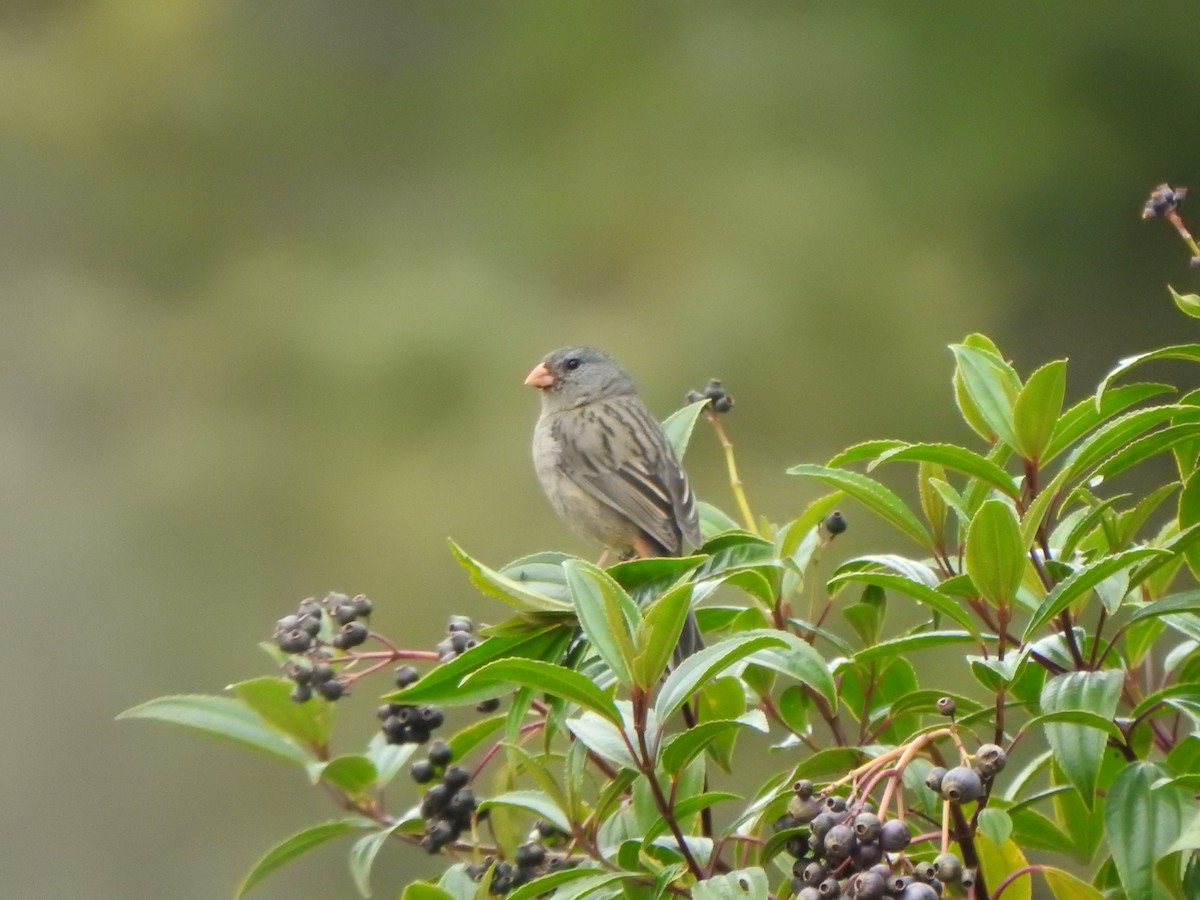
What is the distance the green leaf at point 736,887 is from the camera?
81 cm

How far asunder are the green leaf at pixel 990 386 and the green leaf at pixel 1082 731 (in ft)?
0.72

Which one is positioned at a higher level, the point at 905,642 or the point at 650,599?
the point at 650,599

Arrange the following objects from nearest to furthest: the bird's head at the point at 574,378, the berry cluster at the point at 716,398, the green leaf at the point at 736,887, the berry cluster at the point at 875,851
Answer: the berry cluster at the point at 875,851 → the green leaf at the point at 736,887 → the berry cluster at the point at 716,398 → the bird's head at the point at 574,378

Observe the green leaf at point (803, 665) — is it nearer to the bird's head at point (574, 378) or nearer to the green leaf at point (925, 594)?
the green leaf at point (925, 594)

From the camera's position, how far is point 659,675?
90 cm

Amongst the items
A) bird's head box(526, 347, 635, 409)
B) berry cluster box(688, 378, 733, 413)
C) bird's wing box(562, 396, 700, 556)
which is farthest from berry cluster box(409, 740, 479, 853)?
bird's head box(526, 347, 635, 409)

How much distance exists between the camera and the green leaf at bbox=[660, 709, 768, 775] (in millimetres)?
868

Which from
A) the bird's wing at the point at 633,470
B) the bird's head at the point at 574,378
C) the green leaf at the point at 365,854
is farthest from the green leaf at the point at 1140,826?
the bird's head at the point at 574,378

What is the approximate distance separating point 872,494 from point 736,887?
1.15 feet

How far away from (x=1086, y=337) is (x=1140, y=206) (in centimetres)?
32

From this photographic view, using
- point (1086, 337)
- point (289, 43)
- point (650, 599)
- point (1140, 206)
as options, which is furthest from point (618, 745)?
point (289, 43)

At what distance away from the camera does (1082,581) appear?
A: 2.84 ft

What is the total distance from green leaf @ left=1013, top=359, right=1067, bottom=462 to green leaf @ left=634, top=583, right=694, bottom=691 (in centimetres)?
32

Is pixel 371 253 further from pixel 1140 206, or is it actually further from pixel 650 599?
pixel 650 599
